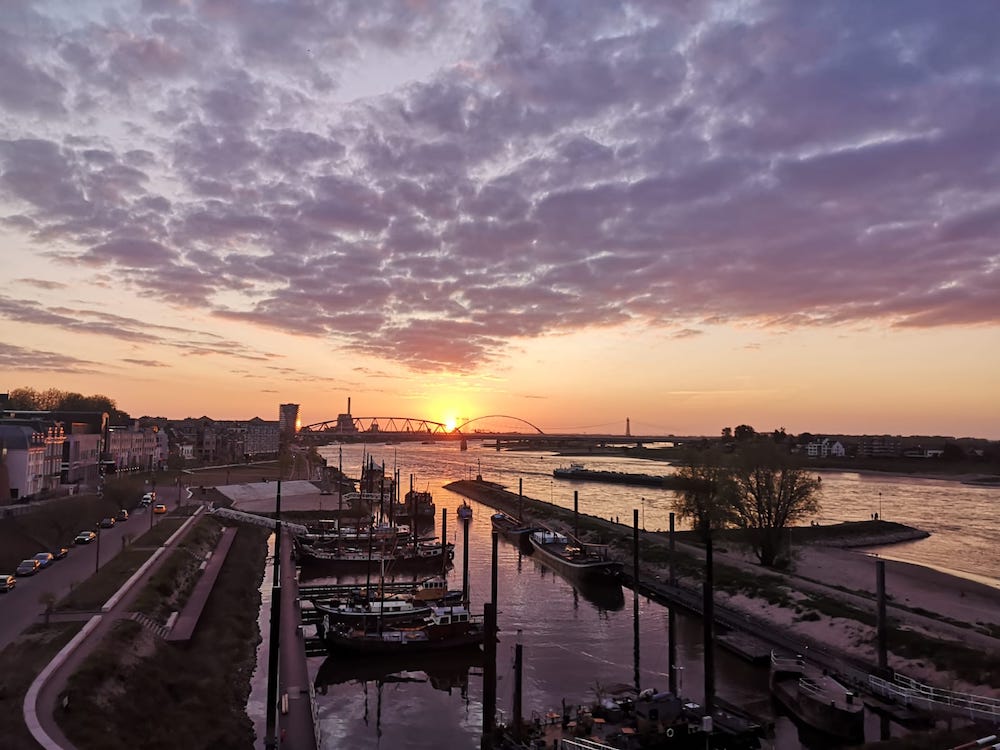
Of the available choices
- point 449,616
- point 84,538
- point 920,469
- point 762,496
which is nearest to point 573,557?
point 762,496

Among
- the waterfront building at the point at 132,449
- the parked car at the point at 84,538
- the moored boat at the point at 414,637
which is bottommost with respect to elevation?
the moored boat at the point at 414,637

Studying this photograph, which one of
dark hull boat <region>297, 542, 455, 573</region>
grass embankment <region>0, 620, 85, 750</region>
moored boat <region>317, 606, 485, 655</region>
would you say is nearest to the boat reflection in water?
moored boat <region>317, 606, 485, 655</region>

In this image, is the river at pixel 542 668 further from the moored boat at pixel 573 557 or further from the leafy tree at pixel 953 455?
the leafy tree at pixel 953 455

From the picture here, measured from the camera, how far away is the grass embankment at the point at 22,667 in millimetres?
16875

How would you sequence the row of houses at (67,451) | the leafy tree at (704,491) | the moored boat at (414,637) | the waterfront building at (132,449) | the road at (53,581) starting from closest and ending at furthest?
the road at (53,581) < the moored boat at (414,637) < the leafy tree at (704,491) < the row of houses at (67,451) < the waterfront building at (132,449)

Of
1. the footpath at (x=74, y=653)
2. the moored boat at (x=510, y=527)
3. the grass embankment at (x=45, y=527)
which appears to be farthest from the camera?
the moored boat at (x=510, y=527)

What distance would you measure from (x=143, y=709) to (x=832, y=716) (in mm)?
22108

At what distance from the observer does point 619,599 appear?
43938 millimetres

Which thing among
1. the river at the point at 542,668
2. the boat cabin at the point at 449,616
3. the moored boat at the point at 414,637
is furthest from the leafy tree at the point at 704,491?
the moored boat at the point at 414,637

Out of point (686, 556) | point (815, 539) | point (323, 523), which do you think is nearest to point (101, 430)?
point (323, 523)

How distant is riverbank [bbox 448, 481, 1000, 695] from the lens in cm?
2741

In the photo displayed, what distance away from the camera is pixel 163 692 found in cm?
2277

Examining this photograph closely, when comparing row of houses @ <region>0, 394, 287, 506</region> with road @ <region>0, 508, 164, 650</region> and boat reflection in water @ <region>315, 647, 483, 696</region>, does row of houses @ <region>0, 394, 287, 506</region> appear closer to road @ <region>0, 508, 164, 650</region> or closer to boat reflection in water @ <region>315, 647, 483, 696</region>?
road @ <region>0, 508, 164, 650</region>

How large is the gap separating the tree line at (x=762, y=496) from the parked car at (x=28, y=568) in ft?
131
